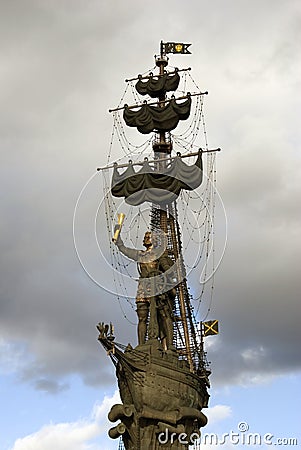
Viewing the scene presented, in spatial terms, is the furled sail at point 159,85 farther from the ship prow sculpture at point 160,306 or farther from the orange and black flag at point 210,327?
the orange and black flag at point 210,327

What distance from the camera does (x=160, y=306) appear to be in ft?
191

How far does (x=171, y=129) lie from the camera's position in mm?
67250

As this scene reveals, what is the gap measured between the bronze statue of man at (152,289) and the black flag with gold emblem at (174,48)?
18295 mm

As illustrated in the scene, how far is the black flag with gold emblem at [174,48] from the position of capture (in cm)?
7138

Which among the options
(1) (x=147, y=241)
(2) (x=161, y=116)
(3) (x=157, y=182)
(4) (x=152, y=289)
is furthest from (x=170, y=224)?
(4) (x=152, y=289)

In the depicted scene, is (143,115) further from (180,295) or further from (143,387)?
(143,387)

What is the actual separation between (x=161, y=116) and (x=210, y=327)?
14.8 metres

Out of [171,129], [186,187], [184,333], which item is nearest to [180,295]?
[184,333]

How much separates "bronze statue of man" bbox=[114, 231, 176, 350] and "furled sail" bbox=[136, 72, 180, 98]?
13.9m

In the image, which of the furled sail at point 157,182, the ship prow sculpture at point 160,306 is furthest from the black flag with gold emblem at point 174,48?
the furled sail at point 157,182

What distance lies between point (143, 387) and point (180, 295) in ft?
43.1

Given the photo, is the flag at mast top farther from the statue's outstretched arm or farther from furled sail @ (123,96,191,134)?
the statue's outstretched arm

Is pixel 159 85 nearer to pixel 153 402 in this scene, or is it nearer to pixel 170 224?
pixel 170 224

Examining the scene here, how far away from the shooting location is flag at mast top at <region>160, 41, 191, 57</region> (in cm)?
7138
